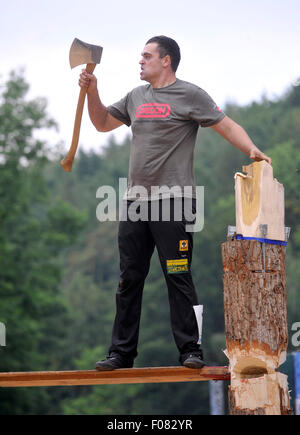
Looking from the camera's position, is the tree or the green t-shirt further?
the tree

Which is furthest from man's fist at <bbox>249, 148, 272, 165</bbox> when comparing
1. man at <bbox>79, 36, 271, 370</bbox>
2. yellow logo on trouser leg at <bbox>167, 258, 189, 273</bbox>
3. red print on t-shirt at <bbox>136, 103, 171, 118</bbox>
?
yellow logo on trouser leg at <bbox>167, 258, 189, 273</bbox>

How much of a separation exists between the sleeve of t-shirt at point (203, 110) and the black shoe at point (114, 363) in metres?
1.75

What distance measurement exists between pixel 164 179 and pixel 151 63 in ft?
2.75

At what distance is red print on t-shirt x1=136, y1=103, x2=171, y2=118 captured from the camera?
5.64 meters

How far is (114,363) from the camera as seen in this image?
5.59 metres

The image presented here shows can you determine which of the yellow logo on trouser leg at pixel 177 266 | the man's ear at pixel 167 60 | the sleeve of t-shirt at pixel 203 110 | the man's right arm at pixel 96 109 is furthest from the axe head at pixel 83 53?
the yellow logo on trouser leg at pixel 177 266

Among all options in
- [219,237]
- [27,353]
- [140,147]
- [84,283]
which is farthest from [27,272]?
[84,283]

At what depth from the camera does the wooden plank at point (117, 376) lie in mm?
5273

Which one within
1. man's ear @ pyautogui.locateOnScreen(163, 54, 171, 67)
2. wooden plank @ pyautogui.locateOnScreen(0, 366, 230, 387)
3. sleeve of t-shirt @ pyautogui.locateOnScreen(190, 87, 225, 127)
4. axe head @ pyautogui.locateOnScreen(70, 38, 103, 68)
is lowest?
wooden plank @ pyautogui.locateOnScreen(0, 366, 230, 387)

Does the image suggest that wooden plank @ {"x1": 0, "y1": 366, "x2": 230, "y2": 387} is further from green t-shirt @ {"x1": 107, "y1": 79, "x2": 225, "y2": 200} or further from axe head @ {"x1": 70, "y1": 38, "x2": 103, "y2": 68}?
axe head @ {"x1": 70, "y1": 38, "x2": 103, "y2": 68}

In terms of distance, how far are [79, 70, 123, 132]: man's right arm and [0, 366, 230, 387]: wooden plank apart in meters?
1.85

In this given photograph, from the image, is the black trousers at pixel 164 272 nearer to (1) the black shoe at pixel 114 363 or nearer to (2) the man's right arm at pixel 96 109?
(1) the black shoe at pixel 114 363
